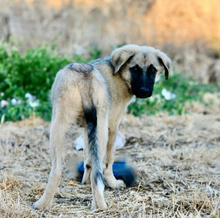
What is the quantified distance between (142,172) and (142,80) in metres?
1.04

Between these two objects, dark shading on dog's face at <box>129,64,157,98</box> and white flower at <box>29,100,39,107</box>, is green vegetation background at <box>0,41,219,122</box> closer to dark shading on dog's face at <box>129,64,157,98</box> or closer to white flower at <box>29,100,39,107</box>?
white flower at <box>29,100,39,107</box>

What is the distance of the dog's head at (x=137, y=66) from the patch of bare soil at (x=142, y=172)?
0.92 meters

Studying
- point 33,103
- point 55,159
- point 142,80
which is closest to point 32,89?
point 33,103

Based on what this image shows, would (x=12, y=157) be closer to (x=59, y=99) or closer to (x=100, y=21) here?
(x=59, y=99)

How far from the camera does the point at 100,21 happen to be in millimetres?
11758

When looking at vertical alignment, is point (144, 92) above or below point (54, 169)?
above

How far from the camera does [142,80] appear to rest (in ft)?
12.5

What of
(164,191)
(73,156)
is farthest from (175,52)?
(164,191)

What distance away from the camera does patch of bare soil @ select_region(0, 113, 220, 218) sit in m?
3.09

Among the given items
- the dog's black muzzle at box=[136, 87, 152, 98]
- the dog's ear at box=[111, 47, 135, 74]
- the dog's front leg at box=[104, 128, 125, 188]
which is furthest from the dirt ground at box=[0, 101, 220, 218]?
the dog's ear at box=[111, 47, 135, 74]

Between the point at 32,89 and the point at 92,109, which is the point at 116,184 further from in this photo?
the point at 32,89

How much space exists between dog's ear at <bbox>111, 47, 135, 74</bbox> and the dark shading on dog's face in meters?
0.12

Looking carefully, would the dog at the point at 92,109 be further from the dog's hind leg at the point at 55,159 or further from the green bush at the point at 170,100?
the green bush at the point at 170,100

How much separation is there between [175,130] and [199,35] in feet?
22.3
